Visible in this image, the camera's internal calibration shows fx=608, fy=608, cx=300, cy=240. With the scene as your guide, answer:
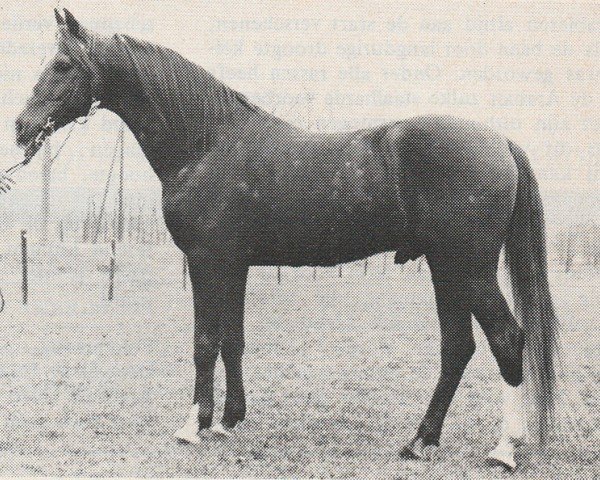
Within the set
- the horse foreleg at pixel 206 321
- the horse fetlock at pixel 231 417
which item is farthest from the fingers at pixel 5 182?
the horse fetlock at pixel 231 417

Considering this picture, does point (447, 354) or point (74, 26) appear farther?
point (74, 26)

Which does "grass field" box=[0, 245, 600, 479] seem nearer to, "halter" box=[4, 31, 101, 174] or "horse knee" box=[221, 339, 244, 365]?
"horse knee" box=[221, 339, 244, 365]

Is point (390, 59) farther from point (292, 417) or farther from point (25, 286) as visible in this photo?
point (25, 286)

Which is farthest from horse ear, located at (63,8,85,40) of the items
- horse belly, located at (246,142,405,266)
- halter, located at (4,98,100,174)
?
horse belly, located at (246,142,405,266)

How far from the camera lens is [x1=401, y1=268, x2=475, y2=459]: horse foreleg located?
Result: 3543 millimetres

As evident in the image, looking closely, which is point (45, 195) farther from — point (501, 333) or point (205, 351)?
point (501, 333)

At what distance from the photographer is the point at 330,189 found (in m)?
3.66

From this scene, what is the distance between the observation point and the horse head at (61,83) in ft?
12.2

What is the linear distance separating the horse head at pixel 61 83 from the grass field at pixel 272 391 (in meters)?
1.95

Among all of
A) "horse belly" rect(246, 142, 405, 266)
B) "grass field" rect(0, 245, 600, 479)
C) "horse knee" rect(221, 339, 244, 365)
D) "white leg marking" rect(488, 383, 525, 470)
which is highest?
"horse belly" rect(246, 142, 405, 266)

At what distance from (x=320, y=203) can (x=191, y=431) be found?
162cm

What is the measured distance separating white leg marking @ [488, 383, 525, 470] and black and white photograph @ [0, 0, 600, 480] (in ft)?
0.04

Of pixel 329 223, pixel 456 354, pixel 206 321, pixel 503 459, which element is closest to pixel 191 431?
pixel 206 321

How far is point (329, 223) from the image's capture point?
366cm
